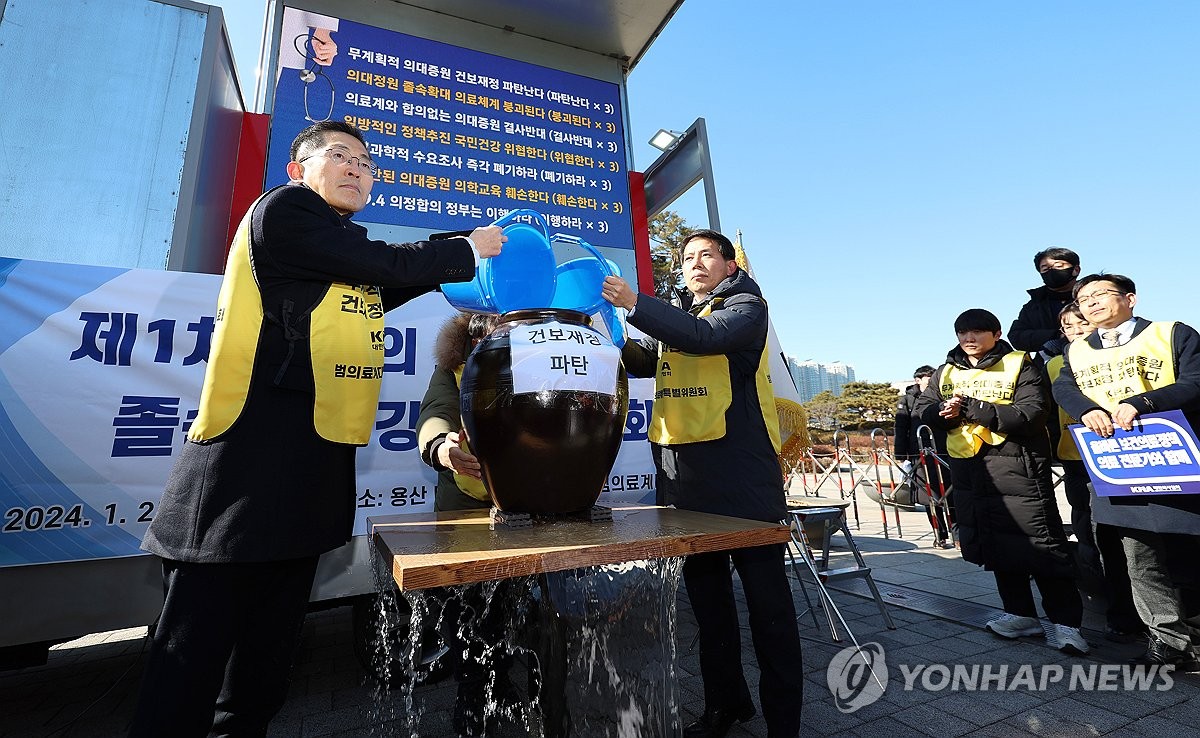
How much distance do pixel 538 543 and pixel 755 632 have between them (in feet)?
3.72

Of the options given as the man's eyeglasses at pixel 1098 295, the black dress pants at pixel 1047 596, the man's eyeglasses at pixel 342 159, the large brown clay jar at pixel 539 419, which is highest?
the man's eyeglasses at pixel 342 159

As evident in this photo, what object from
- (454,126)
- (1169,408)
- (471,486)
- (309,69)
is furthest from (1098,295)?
(309,69)

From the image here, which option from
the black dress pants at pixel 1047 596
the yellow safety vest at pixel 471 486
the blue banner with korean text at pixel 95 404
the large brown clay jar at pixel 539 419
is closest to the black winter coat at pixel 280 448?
the large brown clay jar at pixel 539 419

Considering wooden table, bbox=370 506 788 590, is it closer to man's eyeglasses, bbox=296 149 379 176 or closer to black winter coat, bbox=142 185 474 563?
black winter coat, bbox=142 185 474 563

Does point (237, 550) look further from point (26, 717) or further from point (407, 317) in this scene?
point (26, 717)

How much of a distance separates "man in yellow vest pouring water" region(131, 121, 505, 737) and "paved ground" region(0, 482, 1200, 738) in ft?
3.88

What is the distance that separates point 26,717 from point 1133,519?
16.3 feet

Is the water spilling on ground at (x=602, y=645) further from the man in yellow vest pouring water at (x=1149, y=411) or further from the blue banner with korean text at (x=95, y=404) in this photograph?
the man in yellow vest pouring water at (x=1149, y=411)

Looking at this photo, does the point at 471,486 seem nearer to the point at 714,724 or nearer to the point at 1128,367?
the point at 714,724

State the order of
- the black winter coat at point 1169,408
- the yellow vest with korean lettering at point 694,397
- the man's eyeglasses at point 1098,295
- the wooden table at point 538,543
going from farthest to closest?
the man's eyeglasses at point 1098,295
the black winter coat at point 1169,408
the yellow vest with korean lettering at point 694,397
the wooden table at point 538,543

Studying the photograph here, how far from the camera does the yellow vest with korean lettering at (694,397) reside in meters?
1.90

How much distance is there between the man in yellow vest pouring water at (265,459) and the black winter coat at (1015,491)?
3.07 meters

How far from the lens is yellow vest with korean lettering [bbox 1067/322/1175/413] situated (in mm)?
2500

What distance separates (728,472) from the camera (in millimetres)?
1896
